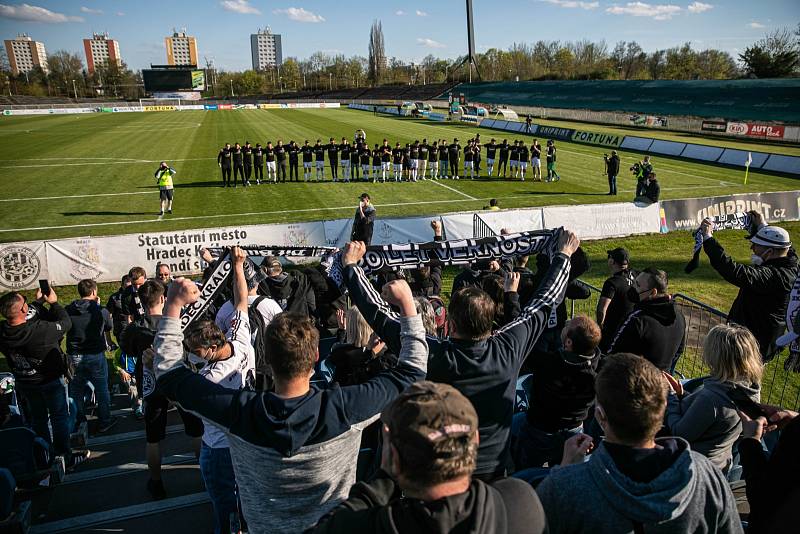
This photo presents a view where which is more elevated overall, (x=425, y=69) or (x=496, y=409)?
(x=425, y=69)

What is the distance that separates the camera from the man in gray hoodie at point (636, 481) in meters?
2.19

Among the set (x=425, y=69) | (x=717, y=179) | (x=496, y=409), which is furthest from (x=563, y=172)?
(x=425, y=69)

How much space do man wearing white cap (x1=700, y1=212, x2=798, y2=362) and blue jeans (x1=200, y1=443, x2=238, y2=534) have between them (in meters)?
5.40

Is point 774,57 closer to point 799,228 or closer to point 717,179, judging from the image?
point 717,179

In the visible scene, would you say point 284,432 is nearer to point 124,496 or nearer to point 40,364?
point 124,496

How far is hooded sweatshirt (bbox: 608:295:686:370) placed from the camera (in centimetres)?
514

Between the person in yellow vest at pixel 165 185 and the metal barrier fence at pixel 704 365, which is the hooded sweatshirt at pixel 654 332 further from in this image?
the person in yellow vest at pixel 165 185

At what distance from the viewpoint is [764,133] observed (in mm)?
40875

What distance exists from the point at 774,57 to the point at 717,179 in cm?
4832

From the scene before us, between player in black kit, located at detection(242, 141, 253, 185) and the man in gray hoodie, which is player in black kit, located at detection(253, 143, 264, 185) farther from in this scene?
the man in gray hoodie

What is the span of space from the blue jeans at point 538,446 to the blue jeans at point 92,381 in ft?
17.8

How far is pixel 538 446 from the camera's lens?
13.7 feet

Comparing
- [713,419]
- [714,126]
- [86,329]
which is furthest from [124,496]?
[714,126]

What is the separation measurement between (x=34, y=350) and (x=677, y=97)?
62.7 metres
